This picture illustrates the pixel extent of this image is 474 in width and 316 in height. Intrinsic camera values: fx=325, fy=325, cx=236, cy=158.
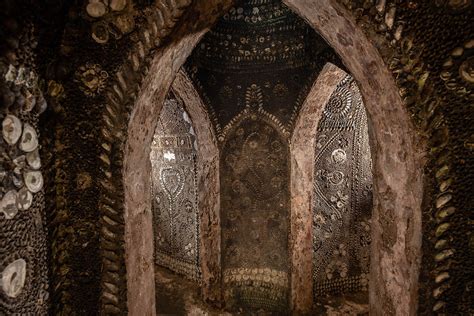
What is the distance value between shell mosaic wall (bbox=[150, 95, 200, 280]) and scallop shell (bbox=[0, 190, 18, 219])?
233cm

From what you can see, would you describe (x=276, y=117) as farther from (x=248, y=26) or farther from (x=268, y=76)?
(x=248, y=26)

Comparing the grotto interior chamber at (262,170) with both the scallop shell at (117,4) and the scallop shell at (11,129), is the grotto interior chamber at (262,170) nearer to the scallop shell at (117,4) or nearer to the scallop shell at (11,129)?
the scallop shell at (117,4)

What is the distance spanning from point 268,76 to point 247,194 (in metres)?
1.20

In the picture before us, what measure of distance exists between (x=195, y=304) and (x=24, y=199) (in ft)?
9.13

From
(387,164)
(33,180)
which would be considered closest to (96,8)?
(33,180)

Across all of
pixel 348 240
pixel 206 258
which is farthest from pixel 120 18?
pixel 348 240

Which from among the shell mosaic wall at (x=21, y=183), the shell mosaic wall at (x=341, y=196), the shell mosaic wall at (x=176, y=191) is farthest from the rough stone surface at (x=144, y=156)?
the shell mosaic wall at (x=341, y=196)

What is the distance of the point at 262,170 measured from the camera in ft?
10.8

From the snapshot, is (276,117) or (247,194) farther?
(247,194)

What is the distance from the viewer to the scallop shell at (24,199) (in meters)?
1.01

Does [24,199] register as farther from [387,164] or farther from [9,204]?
[387,164]

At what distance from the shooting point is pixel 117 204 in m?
1.18

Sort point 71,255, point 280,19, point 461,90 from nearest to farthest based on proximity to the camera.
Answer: point 461,90
point 71,255
point 280,19

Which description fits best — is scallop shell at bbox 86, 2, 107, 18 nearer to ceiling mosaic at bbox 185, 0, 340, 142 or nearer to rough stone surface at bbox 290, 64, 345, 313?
ceiling mosaic at bbox 185, 0, 340, 142
